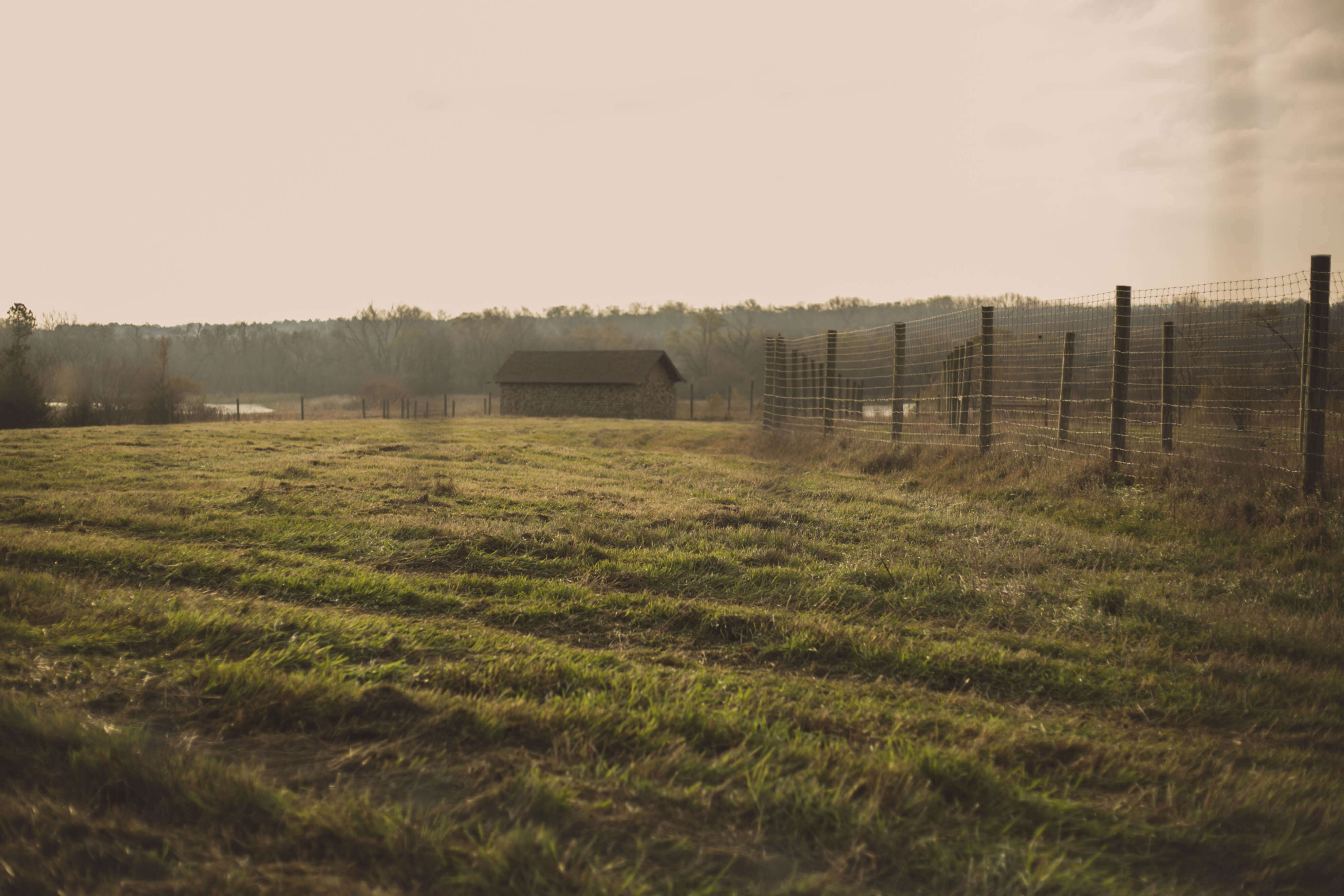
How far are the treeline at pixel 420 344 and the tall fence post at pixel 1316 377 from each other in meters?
59.6

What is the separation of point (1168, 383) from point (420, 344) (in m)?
95.6

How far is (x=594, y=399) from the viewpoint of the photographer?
40812mm

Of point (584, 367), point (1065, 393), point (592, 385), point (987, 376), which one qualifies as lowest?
point (1065, 393)

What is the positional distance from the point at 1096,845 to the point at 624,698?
1.63 metres

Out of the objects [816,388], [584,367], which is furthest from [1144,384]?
[584,367]

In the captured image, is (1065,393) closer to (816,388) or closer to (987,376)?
(987,376)

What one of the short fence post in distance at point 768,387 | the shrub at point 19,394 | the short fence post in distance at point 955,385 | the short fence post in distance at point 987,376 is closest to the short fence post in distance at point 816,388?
the short fence post in distance at point 768,387

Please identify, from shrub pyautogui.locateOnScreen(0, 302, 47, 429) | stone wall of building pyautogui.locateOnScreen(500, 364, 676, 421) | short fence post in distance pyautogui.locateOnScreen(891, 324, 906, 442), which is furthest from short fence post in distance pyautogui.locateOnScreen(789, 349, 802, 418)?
shrub pyautogui.locateOnScreen(0, 302, 47, 429)

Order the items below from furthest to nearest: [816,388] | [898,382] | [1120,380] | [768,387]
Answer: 1. [768,387]
2. [816,388]
3. [898,382]
4. [1120,380]

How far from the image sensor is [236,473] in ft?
34.1

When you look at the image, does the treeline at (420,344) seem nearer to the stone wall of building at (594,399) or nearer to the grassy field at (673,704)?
the stone wall of building at (594,399)

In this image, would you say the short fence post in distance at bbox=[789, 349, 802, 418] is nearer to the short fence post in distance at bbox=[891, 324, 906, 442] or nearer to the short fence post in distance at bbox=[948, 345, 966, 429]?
the short fence post in distance at bbox=[948, 345, 966, 429]

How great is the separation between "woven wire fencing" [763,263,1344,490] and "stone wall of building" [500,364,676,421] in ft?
80.0

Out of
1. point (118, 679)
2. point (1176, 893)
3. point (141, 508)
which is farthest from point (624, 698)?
point (141, 508)
